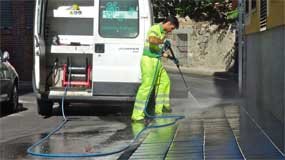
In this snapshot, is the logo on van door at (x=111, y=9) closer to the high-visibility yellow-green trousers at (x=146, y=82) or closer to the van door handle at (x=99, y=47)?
the van door handle at (x=99, y=47)

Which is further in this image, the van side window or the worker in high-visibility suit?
the van side window

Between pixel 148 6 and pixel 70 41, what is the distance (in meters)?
2.01

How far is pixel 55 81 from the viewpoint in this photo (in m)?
12.1

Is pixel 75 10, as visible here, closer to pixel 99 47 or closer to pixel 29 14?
pixel 99 47

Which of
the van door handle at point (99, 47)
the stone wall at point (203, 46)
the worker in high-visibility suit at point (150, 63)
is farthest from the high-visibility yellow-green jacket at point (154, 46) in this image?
the stone wall at point (203, 46)

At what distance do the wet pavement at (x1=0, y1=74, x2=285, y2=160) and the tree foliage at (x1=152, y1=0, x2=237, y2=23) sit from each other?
6326mm

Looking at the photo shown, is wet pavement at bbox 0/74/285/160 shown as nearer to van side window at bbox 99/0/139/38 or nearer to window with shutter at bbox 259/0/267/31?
window with shutter at bbox 259/0/267/31

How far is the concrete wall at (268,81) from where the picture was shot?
7836mm

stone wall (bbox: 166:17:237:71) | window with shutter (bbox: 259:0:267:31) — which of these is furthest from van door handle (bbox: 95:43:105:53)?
stone wall (bbox: 166:17:237:71)

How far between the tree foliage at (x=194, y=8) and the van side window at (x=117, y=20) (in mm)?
7490

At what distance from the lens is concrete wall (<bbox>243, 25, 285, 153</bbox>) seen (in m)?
7.84

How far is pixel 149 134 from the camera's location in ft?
29.0

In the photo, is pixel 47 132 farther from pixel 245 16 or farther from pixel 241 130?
pixel 245 16

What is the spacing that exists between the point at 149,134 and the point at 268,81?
2.01 meters
